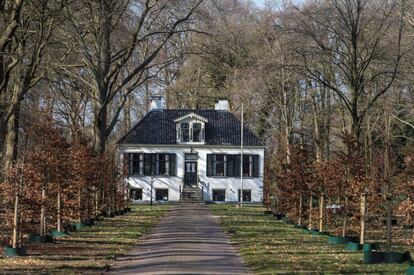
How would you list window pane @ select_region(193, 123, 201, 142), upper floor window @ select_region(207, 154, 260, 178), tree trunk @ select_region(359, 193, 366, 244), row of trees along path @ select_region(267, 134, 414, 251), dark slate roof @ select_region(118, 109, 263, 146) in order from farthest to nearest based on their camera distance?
window pane @ select_region(193, 123, 201, 142), dark slate roof @ select_region(118, 109, 263, 146), upper floor window @ select_region(207, 154, 260, 178), row of trees along path @ select_region(267, 134, 414, 251), tree trunk @ select_region(359, 193, 366, 244)

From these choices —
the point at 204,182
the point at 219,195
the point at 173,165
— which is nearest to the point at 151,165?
the point at 173,165

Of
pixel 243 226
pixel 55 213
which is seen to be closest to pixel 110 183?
pixel 243 226

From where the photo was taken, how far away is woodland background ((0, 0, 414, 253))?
2338cm

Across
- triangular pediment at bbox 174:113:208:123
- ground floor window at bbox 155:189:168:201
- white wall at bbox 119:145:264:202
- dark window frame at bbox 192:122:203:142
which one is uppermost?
triangular pediment at bbox 174:113:208:123

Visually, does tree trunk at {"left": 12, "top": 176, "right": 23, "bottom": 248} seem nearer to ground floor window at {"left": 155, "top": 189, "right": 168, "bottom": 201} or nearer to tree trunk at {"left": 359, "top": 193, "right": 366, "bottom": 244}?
tree trunk at {"left": 359, "top": 193, "right": 366, "bottom": 244}

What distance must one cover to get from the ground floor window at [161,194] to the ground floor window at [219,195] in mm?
3830

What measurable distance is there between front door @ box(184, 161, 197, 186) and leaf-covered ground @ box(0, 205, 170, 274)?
31.6 m

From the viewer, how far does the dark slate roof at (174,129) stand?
61625mm

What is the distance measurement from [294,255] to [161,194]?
42.6 metres

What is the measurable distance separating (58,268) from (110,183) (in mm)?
21846

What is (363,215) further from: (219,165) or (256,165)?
(219,165)

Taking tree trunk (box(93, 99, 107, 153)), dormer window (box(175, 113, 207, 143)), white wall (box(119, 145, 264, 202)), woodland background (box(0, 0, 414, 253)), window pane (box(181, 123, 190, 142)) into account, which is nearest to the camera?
woodland background (box(0, 0, 414, 253))

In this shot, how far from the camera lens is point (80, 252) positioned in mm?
19578

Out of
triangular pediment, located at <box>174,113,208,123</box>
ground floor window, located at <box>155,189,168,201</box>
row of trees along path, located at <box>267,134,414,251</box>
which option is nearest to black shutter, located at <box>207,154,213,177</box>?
triangular pediment, located at <box>174,113,208,123</box>
